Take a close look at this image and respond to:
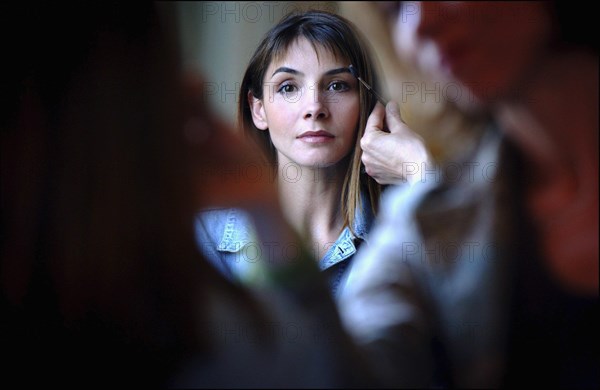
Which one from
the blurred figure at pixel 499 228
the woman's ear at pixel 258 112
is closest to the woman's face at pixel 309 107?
the woman's ear at pixel 258 112

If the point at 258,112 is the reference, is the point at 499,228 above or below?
below

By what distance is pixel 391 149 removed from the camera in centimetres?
118

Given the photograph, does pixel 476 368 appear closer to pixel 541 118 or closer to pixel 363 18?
pixel 541 118

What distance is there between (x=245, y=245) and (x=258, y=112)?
0.25 m

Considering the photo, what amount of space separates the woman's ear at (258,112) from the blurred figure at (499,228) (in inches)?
9.5

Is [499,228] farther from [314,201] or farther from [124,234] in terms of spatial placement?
[124,234]

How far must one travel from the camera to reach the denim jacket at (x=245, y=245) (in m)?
1.18

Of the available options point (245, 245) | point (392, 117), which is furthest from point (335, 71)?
point (245, 245)

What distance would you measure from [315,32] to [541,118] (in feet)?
1.51

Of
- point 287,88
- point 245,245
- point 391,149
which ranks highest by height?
point 287,88

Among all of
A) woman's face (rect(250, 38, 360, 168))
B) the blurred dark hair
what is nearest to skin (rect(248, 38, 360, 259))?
woman's face (rect(250, 38, 360, 168))

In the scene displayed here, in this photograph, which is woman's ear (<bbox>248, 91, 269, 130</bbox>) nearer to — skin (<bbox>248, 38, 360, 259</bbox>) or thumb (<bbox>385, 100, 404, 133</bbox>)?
skin (<bbox>248, 38, 360, 259</bbox>)

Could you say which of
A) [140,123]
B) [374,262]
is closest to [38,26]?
[140,123]

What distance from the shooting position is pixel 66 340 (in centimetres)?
121
